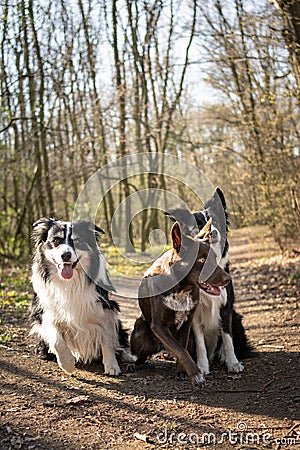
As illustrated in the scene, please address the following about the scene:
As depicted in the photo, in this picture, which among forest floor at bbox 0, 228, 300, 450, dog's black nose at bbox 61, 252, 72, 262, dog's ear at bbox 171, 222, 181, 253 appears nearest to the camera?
forest floor at bbox 0, 228, 300, 450

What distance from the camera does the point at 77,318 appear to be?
19.2 ft

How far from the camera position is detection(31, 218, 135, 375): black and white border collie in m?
5.79

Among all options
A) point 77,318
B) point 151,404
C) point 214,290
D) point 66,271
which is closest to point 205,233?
point 214,290

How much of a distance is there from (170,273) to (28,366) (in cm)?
187

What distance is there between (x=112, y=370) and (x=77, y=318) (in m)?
0.70

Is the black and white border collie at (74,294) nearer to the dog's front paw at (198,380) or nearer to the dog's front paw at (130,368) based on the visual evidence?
the dog's front paw at (130,368)

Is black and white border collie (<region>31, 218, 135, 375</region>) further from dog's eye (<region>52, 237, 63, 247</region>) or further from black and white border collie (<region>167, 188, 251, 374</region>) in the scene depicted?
black and white border collie (<region>167, 188, 251, 374</region>)

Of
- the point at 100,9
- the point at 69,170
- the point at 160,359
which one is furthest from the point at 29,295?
the point at 100,9

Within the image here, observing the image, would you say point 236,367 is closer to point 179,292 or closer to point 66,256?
point 179,292

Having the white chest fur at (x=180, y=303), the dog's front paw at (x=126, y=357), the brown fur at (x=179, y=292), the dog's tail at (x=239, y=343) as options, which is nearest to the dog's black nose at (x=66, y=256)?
the brown fur at (x=179, y=292)

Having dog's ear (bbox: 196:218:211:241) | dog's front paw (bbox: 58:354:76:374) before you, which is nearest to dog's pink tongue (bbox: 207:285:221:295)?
dog's ear (bbox: 196:218:211:241)

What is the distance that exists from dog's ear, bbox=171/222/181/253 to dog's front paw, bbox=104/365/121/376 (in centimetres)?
148

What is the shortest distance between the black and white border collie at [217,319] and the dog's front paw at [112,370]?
896 millimetres

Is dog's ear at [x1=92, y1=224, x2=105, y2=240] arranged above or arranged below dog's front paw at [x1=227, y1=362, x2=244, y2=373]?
above
